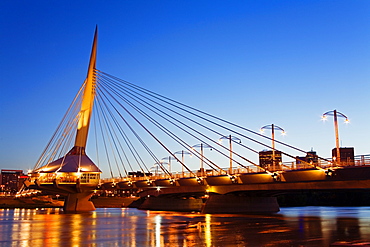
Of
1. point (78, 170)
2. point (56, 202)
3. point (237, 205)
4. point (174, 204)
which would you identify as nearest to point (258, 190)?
point (237, 205)

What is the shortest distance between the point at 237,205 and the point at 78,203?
94.4ft

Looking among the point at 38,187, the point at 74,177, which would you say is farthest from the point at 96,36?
the point at 38,187

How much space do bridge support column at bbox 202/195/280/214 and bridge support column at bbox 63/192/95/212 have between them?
2421 centimetres

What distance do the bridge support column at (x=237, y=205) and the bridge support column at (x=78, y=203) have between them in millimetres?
24206

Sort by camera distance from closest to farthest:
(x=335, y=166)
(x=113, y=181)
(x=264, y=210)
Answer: (x=335, y=166), (x=264, y=210), (x=113, y=181)

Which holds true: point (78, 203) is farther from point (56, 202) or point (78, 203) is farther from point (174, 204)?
point (56, 202)

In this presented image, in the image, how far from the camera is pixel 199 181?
61.1m

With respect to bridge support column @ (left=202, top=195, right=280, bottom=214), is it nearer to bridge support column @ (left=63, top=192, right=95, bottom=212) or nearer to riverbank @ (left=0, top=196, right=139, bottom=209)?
bridge support column @ (left=63, top=192, right=95, bottom=212)

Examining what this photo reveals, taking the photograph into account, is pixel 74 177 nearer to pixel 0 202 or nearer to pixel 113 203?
pixel 0 202

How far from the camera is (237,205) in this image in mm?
65125

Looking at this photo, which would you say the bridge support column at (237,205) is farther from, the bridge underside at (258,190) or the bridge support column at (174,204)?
the bridge support column at (174,204)

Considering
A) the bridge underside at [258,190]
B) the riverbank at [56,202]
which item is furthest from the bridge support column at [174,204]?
the riverbank at [56,202]

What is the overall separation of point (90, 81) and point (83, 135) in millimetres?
8872

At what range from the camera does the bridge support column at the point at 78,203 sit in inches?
2889
